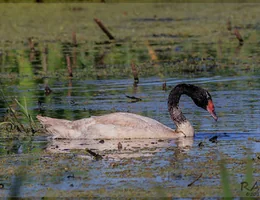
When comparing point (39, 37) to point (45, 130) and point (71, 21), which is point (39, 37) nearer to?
point (71, 21)

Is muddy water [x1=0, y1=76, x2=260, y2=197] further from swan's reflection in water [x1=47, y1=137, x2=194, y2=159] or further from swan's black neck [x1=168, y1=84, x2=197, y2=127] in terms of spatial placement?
swan's black neck [x1=168, y1=84, x2=197, y2=127]

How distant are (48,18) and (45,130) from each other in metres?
16.2

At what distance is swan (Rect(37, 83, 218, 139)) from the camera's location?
31.4 feet

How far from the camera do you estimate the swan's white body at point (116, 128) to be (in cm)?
957

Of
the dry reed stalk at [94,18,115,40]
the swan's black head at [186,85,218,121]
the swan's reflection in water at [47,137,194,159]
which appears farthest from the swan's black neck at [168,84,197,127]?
the dry reed stalk at [94,18,115,40]

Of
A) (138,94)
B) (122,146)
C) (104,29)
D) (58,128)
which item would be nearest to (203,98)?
(122,146)

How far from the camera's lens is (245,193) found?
22.0ft

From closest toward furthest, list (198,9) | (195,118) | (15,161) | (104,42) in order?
1. (15,161)
2. (195,118)
3. (104,42)
4. (198,9)

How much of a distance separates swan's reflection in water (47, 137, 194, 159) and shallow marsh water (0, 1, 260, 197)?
0.04 ft

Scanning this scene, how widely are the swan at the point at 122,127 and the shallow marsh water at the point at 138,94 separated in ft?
0.46

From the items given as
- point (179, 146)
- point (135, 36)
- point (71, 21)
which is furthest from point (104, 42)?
point (179, 146)

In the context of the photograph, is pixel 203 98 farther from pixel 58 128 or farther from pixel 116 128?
pixel 58 128

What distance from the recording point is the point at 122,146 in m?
9.15

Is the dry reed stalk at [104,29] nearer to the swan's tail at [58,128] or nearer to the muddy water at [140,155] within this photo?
the muddy water at [140,155]
